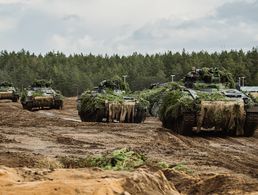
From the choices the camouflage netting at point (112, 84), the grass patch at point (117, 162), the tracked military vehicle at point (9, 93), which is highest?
the camouflage netting at point (112, 84)

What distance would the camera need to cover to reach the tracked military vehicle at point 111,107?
23.6 metres

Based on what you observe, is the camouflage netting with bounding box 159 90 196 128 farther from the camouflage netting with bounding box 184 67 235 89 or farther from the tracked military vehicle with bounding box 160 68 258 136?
the camouflage netting with bounding box 184 67 235 89

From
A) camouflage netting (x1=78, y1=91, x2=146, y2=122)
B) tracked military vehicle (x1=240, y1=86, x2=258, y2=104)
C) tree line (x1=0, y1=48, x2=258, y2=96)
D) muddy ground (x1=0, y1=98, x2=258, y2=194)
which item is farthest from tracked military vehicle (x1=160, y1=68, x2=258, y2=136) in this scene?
tree line (x1=0, y1=48, x2=258, y2=96)

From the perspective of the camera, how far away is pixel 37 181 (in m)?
6.05

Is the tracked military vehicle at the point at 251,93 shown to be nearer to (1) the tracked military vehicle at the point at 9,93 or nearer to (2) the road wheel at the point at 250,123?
(2) the road wheel at the point at 250,123

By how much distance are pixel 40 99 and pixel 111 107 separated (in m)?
13.9

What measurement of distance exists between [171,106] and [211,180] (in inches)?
417

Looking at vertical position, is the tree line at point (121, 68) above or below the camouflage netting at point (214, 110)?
above

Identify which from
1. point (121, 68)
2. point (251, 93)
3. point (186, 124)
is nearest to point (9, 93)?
point (251, 93)

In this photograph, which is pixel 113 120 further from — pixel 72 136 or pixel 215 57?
pixel 215 57

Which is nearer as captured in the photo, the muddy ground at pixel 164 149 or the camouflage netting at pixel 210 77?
the muddy ground at pixel 164 149

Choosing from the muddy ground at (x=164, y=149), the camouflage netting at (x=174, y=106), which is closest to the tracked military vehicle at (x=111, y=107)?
the muddy ground at (x=164, y=149)

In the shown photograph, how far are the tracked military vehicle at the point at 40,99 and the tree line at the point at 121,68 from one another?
51.2m

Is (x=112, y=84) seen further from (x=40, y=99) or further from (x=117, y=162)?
(x=117, y=162)
